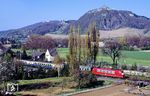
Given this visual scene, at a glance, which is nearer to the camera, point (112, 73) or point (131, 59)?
point (112, 73)

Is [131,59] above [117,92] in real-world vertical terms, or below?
above

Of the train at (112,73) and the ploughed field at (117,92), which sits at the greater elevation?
the train at (112,73)

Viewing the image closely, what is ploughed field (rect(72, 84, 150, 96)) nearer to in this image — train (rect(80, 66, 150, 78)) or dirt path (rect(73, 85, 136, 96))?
dirt path (rect(73, 85, 136, 96))

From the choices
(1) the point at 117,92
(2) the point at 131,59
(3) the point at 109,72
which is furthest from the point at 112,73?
(2) the point at 131,59

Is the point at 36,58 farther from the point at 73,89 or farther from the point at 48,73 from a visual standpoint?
the point at 73,89

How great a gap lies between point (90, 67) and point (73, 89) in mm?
13194

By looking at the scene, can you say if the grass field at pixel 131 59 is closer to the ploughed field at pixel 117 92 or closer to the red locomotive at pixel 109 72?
the red locomotive at pixel 109 72

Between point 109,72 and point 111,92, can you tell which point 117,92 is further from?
point 109,72

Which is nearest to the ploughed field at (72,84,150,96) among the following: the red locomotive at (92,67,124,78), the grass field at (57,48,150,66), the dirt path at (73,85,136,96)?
the dirt path at (73,85,136,96)

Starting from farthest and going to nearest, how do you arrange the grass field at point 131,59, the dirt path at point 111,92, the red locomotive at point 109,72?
the grass field at point 131,59, the red locomotive at point 109,72, the dirt path at point 111,92

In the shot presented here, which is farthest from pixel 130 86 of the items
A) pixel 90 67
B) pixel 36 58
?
pixel 36 58

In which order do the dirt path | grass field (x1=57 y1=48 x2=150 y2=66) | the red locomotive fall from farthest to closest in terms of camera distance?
grass field (x1=57 y1=48 x2=150 y2=66)
the red locomotive
the dirt path

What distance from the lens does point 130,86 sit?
36.4m

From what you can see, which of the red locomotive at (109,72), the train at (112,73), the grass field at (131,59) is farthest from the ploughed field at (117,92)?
the grass field at (131,59)
